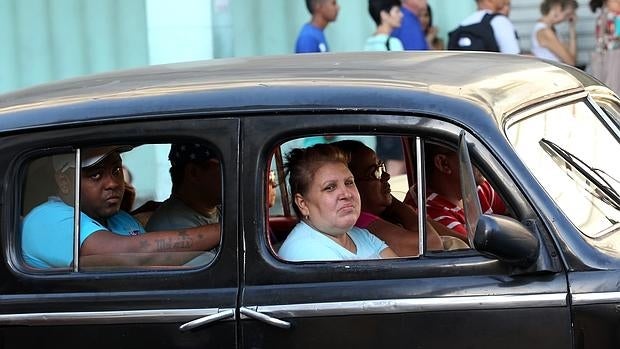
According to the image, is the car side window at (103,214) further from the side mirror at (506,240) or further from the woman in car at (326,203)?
the side mirror at (506,240)

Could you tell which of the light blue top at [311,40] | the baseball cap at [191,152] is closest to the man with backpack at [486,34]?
the light blue top at [311,40]

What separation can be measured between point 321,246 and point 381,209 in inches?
12.7

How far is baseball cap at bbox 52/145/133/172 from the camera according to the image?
12.1ft

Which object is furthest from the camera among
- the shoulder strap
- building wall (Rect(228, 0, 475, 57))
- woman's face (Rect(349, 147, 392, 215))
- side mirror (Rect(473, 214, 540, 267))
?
building wall (Rect(228, 0, 475, 57))

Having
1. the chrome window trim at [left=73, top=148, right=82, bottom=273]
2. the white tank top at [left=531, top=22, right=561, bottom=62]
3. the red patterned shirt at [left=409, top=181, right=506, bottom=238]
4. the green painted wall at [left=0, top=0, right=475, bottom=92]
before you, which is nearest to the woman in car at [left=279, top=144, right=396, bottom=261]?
the red patterned shirt at [left=409, top=181, right=506, bottom=238]

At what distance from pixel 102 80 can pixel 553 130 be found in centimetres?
152

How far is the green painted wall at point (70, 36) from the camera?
10016 mm

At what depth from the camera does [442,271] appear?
3.34 meters

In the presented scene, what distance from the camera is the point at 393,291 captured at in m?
3.34

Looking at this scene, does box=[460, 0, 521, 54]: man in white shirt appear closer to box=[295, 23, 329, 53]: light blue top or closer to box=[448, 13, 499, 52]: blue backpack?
box=[448, 13, 499, 52]: blue backpack

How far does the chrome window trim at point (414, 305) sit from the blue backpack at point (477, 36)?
5.63 meters

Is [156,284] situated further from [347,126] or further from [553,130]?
[553,130]

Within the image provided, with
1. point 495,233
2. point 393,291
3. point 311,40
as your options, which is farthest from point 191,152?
point 311,40

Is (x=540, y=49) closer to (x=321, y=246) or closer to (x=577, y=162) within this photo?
(x=577, y=162)
